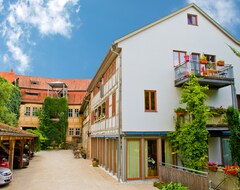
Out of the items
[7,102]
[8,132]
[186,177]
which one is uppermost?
[7,102]

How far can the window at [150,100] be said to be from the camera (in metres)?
14.6

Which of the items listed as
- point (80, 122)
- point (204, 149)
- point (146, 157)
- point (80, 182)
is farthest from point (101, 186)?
point (80, 122)

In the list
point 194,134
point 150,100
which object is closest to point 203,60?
point 150,100

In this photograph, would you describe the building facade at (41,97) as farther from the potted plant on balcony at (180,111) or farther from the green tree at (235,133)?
the green tree at (235,133)

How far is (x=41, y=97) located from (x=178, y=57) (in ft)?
112

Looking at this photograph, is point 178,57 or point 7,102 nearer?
point 178,57

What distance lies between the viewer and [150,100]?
580 inches

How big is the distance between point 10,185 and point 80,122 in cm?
3195

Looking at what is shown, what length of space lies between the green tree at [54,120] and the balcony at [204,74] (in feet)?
99.1

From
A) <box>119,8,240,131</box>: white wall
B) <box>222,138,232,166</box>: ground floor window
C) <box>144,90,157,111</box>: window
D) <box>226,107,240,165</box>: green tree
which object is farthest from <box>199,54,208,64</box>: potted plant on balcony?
<box>222,138,232,166</box>: ground floor window

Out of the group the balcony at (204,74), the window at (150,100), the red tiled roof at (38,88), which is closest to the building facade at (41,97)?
the red tiled roof at (38,88)

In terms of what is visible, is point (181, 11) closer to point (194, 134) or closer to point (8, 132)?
point (194, 134)

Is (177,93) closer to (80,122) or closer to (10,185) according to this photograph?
(10,185)

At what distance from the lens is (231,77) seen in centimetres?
1545
